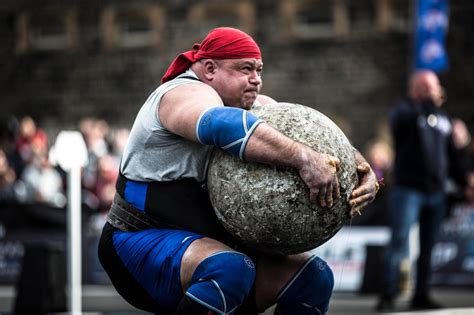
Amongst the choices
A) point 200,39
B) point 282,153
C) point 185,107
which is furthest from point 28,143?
point 200,39

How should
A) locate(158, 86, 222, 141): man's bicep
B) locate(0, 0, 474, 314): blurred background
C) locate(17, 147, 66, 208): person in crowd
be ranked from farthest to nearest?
locate(0, 0, 474, 314): blurred background < locate(17, 147, 66, 208): person in crowd < locate(158, 86, 222, 141): man's bicep

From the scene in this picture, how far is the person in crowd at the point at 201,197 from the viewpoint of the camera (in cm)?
487

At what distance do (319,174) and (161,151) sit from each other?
77 centimetres

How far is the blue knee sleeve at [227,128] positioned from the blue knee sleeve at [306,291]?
2.36 ft

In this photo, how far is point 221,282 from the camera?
4914 millimetres

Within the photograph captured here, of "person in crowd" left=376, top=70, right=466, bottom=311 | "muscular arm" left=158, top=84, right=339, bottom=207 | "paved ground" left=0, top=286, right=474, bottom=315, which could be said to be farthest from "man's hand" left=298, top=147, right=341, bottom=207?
"person in crowd" left=376, top=70, right=466, bottom=311

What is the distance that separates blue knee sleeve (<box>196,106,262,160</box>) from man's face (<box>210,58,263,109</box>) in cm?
36

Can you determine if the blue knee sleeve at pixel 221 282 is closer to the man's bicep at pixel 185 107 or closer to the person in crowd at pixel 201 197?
the person in crowd at pixel 201 197

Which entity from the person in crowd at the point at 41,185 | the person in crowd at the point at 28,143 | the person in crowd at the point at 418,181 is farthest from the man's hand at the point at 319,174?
the person in crowd at the point at 28,143

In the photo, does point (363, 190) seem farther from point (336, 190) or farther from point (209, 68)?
point (209, 68)

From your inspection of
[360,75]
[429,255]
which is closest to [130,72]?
[360,75]

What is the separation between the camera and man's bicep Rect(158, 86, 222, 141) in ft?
16.2

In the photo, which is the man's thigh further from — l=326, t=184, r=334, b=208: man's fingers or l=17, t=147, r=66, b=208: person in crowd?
l=17, t=147, r=66, b=208: person in crowd

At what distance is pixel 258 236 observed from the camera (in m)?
5.01
